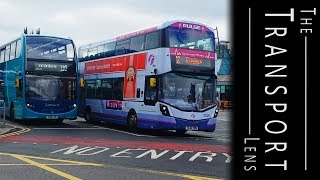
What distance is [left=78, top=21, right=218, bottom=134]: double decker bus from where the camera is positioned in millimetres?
16422

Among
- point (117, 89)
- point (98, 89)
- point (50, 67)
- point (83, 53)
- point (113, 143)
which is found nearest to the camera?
point (113, 143)

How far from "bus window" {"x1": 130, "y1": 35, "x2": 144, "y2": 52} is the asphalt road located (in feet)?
11.1

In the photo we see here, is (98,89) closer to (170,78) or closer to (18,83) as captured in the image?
(18,83)

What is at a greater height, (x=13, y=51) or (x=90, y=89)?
(x=13, y=51)

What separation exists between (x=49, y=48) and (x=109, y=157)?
1006cm

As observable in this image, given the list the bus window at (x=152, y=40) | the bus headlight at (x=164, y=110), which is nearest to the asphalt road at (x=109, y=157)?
the bus headlight at (x=164, y=110)

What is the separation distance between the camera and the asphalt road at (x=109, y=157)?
29.5 ft

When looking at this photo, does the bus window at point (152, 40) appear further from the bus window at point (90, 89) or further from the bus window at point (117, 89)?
the bus window at point (90, 89)

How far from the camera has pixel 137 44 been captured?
18.1 metres

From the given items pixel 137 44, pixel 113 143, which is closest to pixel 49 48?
pixel 137 44

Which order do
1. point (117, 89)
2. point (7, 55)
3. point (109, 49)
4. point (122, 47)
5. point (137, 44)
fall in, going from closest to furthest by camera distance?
point (137, 44), point (122, 47), point (117, 89), point (109, 49), point (7, 55)

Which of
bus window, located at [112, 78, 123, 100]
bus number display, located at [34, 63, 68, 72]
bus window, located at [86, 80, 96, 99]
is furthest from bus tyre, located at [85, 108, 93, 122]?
bus window, located at [112, 78, 123, 100]

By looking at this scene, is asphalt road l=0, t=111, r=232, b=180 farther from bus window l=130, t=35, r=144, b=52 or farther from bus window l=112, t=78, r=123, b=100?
bus window l=130, t=35, r=144, b=52

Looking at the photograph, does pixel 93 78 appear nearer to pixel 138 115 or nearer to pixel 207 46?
pixel 138 115
